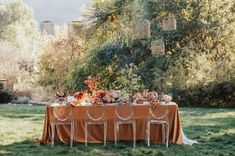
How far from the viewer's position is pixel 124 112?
Result: 987cm

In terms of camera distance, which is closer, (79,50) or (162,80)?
(162,80)

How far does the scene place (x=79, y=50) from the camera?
3459 centimetres

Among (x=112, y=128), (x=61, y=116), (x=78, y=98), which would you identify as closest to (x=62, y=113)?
(x=61, y=116)

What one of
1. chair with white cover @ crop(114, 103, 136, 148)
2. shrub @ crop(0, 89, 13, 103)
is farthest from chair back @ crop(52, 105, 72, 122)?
shrub @ crop(0, 89, 13, 103)

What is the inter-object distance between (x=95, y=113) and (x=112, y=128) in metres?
0.55

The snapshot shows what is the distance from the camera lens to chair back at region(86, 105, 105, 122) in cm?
988

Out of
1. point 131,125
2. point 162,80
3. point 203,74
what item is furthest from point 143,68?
point 131,125

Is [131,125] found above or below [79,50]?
below

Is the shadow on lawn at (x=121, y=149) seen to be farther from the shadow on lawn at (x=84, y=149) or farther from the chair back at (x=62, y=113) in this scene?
the chair back at (x=62, y=113)

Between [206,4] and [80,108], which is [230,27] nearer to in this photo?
[206,4]

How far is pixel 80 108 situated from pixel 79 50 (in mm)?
24887

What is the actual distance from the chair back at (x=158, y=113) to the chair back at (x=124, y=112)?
1.32 feet

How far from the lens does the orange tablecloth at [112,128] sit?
9914 millimetres

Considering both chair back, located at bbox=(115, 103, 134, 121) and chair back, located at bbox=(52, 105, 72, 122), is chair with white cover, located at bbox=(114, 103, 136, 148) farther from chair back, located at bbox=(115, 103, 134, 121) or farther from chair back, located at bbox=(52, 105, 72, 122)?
chair back, located at bbox=(52, 105, 72, 122)
